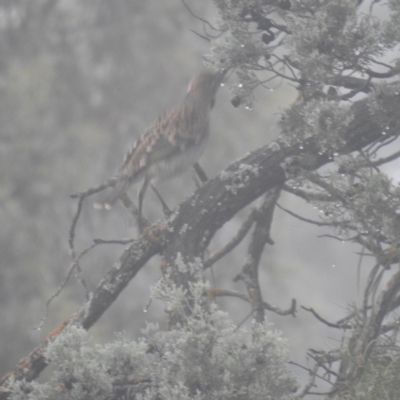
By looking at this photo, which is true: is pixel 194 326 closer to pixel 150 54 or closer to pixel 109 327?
pixel 109 327

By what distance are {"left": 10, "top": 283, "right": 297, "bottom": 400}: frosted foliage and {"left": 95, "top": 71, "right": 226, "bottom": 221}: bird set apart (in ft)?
3.09

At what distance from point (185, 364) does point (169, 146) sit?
1284mm

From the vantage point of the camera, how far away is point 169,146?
2.81 metres

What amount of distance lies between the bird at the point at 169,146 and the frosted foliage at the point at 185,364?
942 mm

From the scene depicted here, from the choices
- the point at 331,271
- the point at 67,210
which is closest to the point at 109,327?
the point at 67,210

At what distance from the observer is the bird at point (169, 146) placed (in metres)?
2.75

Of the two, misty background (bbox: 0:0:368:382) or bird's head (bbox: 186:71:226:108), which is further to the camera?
misty background (bbox: 0:0:368:382)

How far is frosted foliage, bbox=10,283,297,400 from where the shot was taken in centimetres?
165

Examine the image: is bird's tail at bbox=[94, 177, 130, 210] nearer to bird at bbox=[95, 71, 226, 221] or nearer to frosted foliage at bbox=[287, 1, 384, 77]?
bird at bbox=[95, 71, 226, 221]

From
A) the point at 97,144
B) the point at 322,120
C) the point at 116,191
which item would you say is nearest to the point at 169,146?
the point at 116,191

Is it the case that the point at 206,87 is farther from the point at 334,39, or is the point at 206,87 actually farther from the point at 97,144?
the point at 97,144

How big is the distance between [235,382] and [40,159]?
23.5ft

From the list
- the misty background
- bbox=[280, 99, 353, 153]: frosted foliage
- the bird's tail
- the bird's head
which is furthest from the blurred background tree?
bbox=[280, 99, 353, 153]: frosted foliage

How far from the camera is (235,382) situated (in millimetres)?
1674
